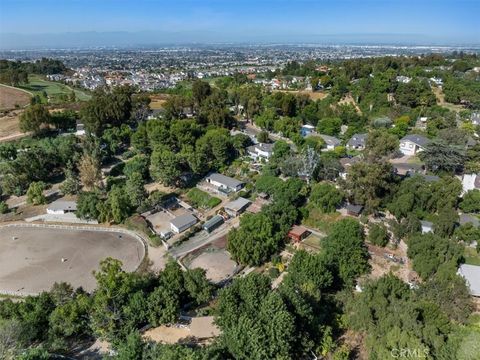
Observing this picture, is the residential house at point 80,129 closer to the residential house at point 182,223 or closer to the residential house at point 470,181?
the residential house at point 182,223

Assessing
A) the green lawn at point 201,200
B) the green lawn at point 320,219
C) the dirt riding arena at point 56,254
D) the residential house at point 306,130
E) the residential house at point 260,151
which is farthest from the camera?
Answer: the residential house at point 306,130

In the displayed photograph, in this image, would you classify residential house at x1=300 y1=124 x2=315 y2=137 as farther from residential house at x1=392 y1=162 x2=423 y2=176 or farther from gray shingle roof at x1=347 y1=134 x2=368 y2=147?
residential house at x1=392 y1=162 x2=423 y2=176

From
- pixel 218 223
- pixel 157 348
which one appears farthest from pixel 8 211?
pixel 157 348

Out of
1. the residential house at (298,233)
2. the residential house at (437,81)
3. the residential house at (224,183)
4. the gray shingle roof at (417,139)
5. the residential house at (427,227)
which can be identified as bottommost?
the residential house at (298,233)

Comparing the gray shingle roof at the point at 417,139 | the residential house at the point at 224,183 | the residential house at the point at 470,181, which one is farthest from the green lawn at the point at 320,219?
the gray shingle roof at the point at 417,139

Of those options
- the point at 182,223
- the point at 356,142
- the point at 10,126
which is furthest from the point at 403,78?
the point at 10,126
